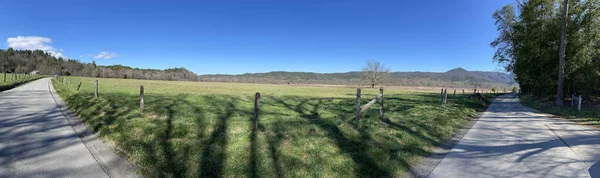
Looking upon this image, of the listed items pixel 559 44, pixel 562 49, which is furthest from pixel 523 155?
pixel 559 44

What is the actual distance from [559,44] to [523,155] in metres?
20.0

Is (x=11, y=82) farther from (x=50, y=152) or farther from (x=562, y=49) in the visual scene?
(x=562, y=49)

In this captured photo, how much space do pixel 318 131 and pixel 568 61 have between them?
21894mm

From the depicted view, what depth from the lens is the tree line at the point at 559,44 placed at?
18.3 m

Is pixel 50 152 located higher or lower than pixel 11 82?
lower

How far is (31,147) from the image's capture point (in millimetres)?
5574

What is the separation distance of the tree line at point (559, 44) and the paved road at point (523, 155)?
545 inches

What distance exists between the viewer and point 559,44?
19672mm

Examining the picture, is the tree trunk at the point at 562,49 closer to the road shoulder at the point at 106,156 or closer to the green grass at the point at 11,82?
the road shoulder at the point at 106,156

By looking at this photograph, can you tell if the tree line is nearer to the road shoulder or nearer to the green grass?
the road shoulder

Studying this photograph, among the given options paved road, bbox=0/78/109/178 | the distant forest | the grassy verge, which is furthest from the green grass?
the distant forest

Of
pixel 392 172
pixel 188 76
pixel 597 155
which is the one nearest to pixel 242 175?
pixel 392 172

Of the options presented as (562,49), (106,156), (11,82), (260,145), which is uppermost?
(562,49)

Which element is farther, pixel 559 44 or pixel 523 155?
pixel 559 44
